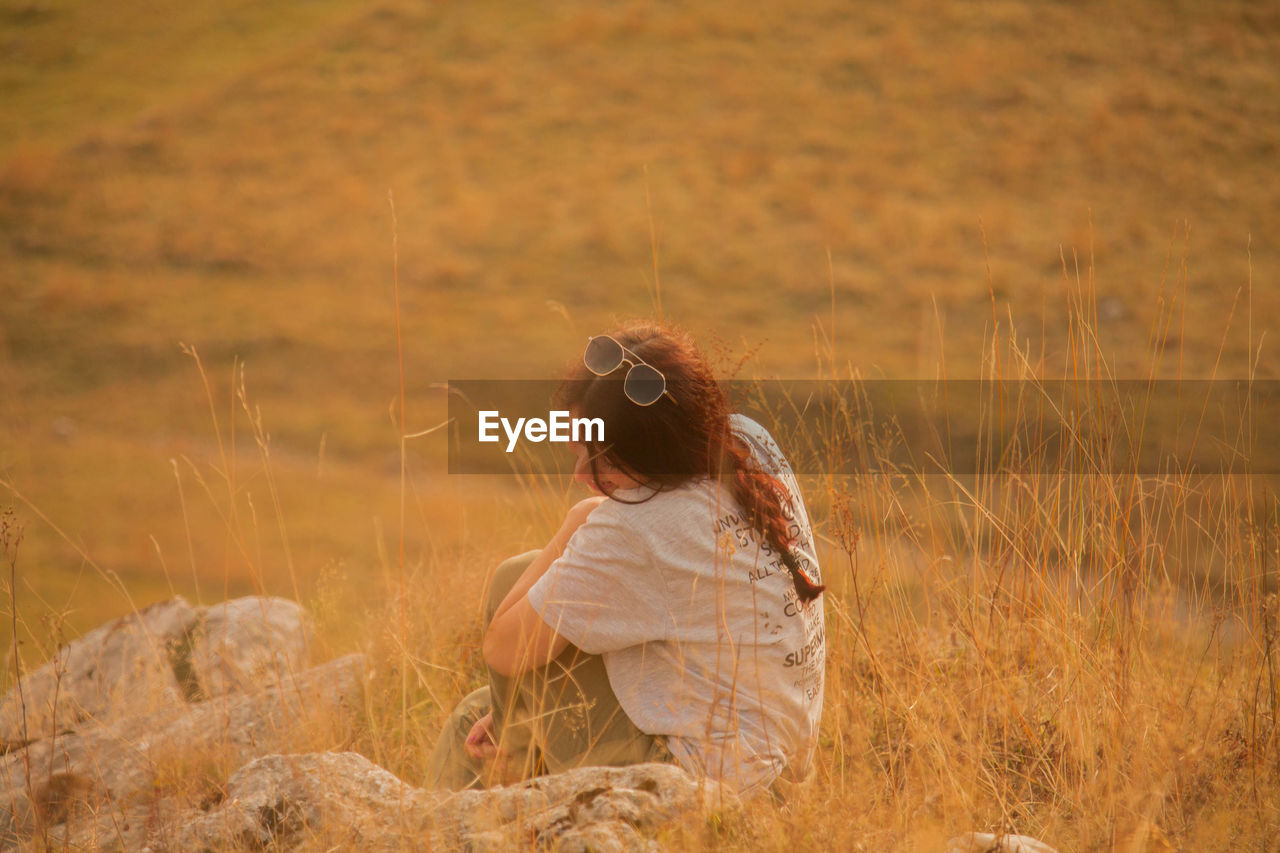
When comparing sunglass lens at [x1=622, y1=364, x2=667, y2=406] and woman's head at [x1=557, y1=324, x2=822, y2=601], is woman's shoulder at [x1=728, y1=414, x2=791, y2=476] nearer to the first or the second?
woman's head at [x1=557, y1=324, x2=822, y2=601]

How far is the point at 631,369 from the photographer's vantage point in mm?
1655

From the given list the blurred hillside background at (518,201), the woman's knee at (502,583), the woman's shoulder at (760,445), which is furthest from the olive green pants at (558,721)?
the blurred hillside background at (518,201)

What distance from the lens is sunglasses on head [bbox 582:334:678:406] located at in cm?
165

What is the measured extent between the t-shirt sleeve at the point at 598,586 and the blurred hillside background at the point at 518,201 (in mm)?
7653

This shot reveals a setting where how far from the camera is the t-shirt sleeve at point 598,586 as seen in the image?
5.47 ft

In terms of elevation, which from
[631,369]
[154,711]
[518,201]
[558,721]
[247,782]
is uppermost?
[518,201]

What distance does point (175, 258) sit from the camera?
18578 mm

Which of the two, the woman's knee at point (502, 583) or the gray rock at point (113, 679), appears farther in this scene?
the gray rock at point (113, 679)

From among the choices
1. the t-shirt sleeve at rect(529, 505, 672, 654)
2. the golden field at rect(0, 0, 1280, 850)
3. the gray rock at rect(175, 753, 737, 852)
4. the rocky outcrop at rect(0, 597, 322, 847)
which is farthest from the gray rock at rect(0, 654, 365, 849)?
the t-shirt sleeve at rect(529, 505, 672, 654)

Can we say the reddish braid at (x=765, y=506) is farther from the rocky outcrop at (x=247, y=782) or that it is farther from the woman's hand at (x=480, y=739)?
the woman's hand at (x=480, y=739)

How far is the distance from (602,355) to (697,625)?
515 mm

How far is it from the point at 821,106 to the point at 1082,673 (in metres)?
19.5

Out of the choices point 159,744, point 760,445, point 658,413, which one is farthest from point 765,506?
point 159,744

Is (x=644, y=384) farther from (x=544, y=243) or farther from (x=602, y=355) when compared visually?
(x=544, y=243)
